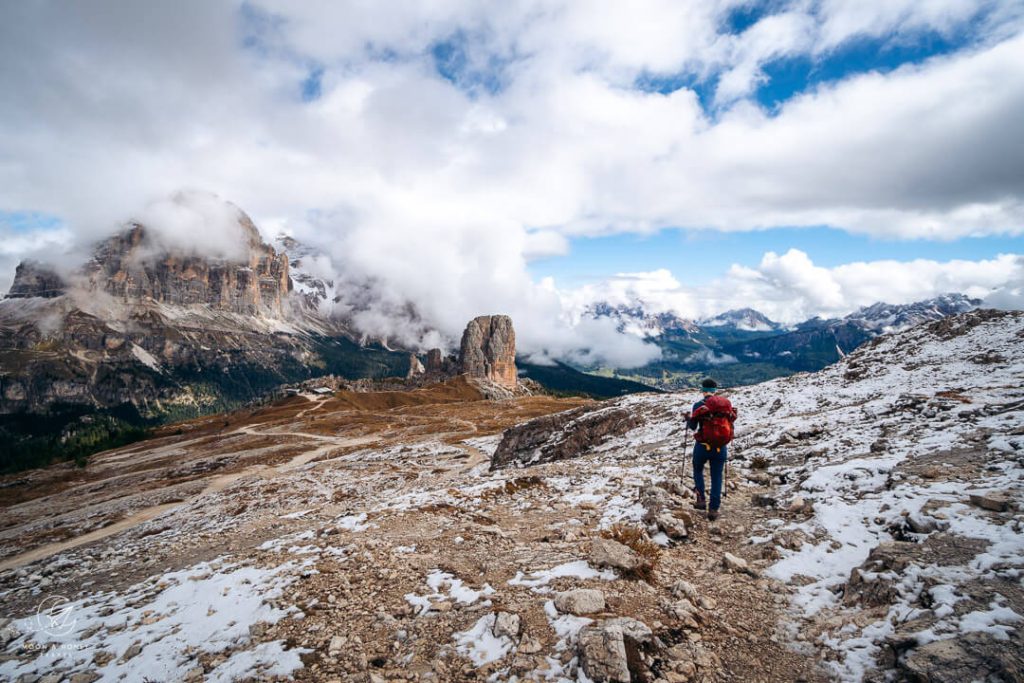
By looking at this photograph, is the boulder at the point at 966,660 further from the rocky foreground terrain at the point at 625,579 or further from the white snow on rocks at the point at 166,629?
the white snow on rocks at the point at 166,629

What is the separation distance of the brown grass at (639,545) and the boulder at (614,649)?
188 cm

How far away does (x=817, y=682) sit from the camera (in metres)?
6.41

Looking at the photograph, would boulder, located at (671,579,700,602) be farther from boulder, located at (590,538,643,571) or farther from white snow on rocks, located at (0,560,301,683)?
white snow on rocks, located at (0,560,301,683)

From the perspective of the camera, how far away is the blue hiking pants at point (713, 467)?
1262 centimetres

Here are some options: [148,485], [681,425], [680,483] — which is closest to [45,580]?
[680,483]

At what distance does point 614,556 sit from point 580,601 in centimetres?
183

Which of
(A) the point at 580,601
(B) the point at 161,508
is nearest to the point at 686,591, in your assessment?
(A) the point at 580,601

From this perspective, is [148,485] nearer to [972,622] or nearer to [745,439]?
[745,439]

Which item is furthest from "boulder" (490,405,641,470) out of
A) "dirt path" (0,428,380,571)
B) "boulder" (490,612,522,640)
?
"dirt path" (0,428,380,571)

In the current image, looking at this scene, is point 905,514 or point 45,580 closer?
point 905,514

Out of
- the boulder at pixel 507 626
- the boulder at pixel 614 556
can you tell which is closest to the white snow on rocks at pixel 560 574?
the boulder at pixel 614 556

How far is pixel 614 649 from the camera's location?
690 cm

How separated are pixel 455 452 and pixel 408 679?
49820 mm

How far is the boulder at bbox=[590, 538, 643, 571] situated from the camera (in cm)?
982
